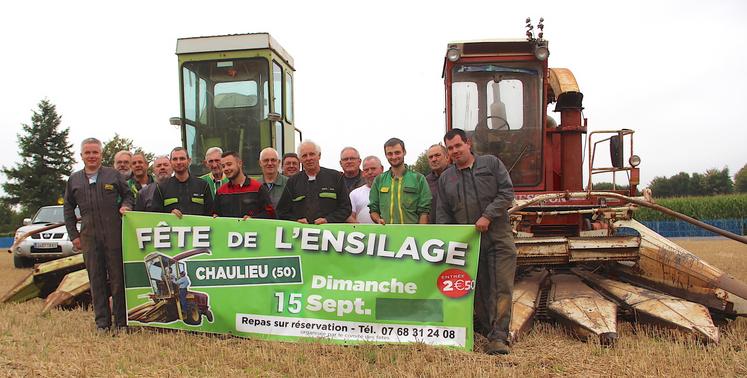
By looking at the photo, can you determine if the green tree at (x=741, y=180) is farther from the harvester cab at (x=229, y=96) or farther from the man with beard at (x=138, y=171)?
the man with beard at (x=138, y=171)

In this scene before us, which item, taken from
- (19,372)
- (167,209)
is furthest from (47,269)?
(19,372)

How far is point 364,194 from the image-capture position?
5926 millimetres

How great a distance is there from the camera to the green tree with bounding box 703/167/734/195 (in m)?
66.7

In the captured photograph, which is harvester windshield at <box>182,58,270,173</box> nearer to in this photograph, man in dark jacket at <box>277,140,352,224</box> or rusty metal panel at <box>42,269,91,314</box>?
rusty metal panel at <box>42,269,91,314</box>

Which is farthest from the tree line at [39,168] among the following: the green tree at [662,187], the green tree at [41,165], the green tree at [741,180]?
the green tree at [741,180]

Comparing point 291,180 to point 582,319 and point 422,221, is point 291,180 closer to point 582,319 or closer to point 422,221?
point 422,221

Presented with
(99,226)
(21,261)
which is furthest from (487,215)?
(21,261)

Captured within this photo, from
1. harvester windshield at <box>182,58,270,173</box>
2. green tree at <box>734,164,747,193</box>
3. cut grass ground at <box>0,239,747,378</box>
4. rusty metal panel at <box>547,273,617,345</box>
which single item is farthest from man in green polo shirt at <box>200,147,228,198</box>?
green tree at <box>734,164,747,193</box>

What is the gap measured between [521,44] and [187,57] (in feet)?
16.6

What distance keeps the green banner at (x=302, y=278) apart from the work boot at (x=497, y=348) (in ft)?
0.49

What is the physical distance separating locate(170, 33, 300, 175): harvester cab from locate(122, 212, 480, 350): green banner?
3867 millimetres

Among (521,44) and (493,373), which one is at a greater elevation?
(521,44)

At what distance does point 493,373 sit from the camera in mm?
3824

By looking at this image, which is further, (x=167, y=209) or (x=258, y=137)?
(x=258, y=137)
